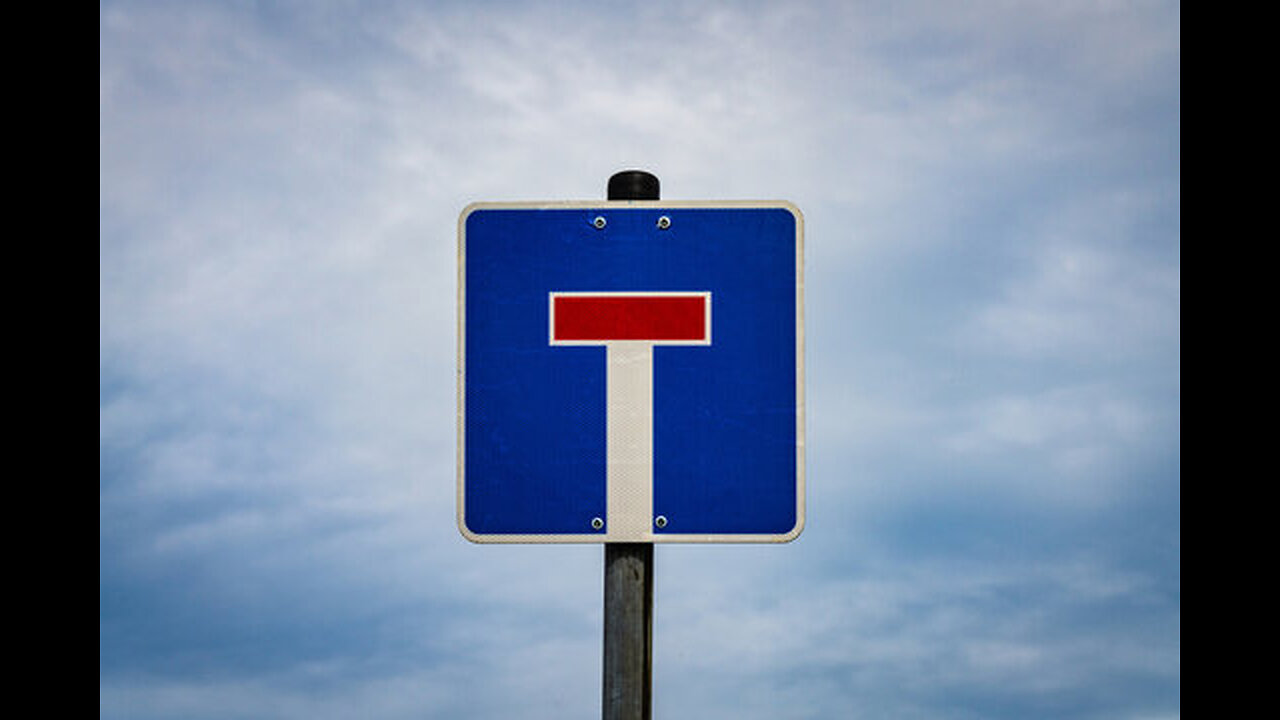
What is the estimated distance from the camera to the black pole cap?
247 cm

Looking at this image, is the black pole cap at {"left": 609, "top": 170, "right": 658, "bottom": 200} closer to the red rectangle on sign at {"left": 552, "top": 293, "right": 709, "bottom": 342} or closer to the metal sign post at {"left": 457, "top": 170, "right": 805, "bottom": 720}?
the metal sign post at {"left": 457, "top": 170, "right": 805, "bottom": 720}

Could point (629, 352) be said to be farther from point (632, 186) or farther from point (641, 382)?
point (632, 186)

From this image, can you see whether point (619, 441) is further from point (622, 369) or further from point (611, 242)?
point (611, 242)

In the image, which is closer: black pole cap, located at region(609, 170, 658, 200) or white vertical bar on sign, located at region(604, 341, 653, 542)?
white vertical bar on sign, located at region(604, 341, 653, 542)

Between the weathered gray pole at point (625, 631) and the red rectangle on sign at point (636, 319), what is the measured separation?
1.63ft

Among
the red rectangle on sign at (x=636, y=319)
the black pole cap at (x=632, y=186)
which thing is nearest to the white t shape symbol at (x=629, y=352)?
the red rectangle on sign at (x=636, y=319)

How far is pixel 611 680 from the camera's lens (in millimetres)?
2395

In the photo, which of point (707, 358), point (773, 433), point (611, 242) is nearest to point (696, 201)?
point (611, 242)

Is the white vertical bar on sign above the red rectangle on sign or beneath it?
beneath

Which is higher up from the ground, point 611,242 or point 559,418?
point 611,242

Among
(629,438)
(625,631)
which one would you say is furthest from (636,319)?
(625,631)

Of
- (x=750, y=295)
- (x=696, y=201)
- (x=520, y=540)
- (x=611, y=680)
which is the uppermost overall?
(x=696, y=201)

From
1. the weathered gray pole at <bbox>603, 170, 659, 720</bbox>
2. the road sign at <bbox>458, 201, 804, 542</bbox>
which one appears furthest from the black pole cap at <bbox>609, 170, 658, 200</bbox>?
the weathered gray pole at <bbox>603, 170, 659, 720</bbox>

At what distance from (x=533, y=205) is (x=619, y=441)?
24.1 inches
